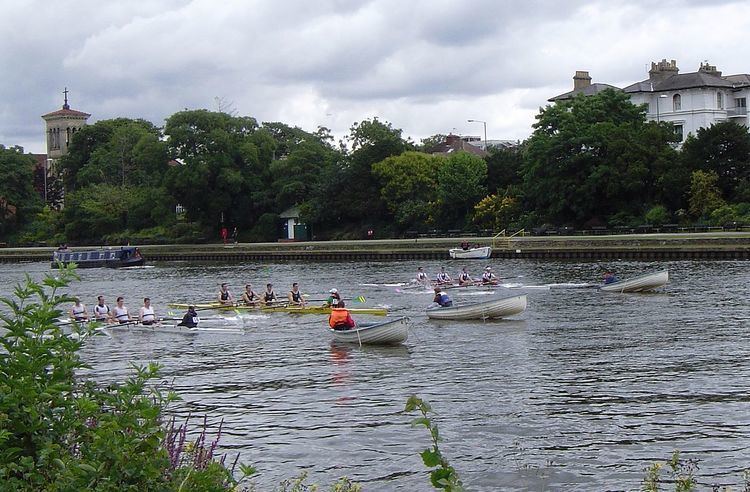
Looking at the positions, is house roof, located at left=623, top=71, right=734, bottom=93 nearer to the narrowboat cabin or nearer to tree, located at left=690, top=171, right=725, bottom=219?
tree, located at left=690, top=171, right=725, bottom=219

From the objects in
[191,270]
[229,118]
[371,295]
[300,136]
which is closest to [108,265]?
[191,270]

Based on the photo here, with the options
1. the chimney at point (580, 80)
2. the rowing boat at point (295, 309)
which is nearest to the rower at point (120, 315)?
the rowing boat at point (295, 309)

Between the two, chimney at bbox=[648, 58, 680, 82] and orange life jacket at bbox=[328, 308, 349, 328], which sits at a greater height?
chimney at bbox=[648, 58, 680, 82]

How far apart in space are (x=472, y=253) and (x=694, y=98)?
4105cm

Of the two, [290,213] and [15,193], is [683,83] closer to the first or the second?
[290,213]

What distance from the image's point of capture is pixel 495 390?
83.3 ft

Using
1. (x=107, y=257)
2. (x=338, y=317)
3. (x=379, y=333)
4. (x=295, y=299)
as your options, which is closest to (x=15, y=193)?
(x=107, y=257)

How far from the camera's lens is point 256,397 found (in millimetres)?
26078

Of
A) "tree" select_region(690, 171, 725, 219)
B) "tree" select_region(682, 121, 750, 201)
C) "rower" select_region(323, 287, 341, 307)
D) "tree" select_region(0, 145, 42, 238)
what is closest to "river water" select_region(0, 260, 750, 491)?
"rower" select_region(323, 287, 341, 307)

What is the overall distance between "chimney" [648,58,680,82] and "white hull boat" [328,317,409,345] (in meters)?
93.8

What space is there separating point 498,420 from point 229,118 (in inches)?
4317

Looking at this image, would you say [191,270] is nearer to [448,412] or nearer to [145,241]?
[145,241]

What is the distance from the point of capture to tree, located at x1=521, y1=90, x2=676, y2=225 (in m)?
91.8

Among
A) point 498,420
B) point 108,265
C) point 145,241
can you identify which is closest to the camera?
point 498,420
